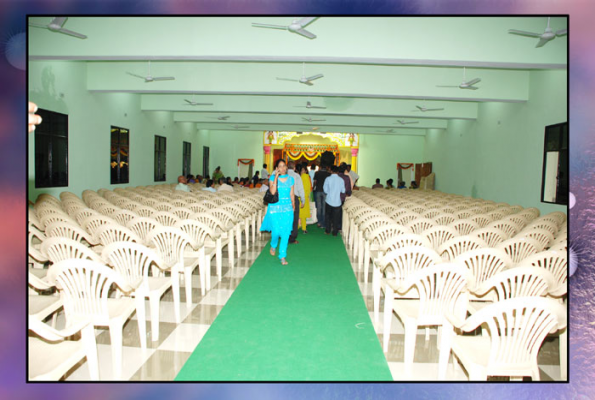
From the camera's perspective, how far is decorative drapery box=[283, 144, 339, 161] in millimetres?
25141

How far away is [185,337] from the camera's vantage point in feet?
11.4

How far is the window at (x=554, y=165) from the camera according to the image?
823 cm

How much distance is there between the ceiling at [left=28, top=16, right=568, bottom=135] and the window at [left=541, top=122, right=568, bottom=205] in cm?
163

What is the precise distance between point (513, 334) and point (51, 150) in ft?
30.2

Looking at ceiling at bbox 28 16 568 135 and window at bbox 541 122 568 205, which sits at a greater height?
ceiling at bbox 28 16 568 135

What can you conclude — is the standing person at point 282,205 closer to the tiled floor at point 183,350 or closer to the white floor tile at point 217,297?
the white floor tile at point 217,297

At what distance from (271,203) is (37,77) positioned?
19.2 ft

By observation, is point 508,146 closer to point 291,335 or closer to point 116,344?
point 291,335

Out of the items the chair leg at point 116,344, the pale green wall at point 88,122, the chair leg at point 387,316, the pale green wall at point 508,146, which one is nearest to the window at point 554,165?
the pale green wall at point 508,146

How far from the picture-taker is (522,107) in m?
10.3

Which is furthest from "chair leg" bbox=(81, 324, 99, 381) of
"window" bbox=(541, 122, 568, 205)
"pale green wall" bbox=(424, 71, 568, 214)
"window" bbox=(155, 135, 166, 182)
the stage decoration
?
the stage decoration

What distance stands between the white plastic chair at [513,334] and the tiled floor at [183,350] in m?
0.77

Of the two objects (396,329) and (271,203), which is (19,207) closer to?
(396,329)

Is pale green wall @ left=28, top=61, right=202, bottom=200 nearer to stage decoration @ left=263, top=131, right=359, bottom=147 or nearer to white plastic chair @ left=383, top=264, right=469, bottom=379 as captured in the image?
white plastic chair @ left=383, top=264, right=469, bottom=379
